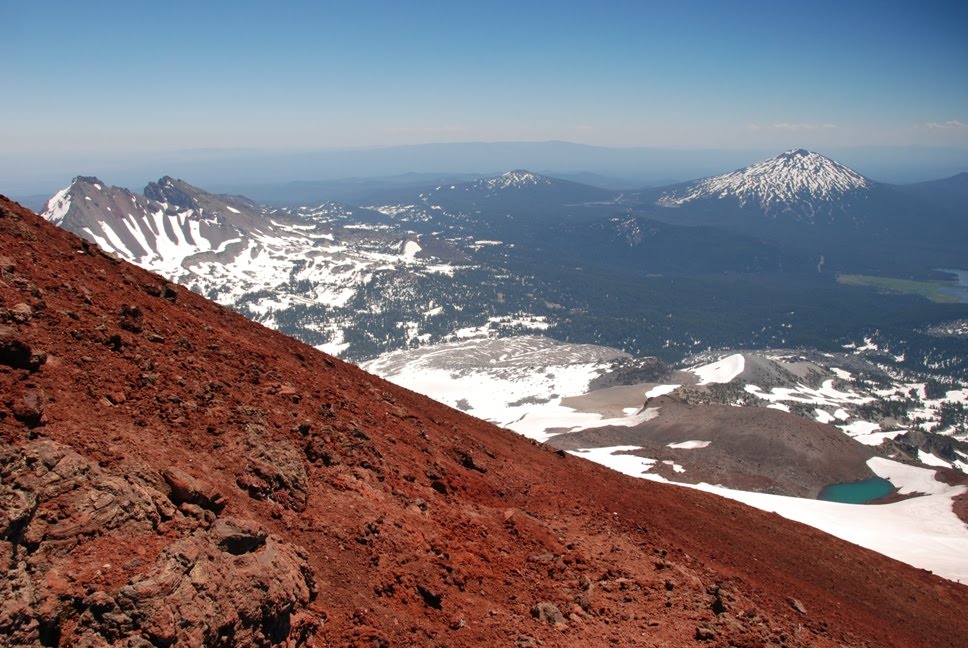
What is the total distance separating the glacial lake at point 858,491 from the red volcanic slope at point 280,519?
203 feet

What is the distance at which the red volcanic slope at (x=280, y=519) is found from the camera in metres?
8.35

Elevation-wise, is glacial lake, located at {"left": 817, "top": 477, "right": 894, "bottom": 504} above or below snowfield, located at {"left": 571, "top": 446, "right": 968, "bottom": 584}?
below

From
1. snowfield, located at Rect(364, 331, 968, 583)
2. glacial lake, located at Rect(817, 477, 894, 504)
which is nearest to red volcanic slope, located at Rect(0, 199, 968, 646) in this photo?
snowfield, located at Rect(364, 331, 968, 583)

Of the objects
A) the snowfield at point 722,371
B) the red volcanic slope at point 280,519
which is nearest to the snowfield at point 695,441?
the snowfield at point 722,371

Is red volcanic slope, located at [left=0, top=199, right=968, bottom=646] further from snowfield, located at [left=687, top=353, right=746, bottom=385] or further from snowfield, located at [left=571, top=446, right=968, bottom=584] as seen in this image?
snowfield, located at [left=687, top=353, right=746, bottom=385]

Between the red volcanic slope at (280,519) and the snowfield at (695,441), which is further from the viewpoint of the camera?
the snowfield at (695,441)

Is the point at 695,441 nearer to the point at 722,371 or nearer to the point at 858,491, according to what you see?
the point at 858,491

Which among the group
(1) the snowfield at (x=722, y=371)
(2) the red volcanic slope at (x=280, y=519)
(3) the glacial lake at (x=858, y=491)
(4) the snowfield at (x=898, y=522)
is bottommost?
(1) the snowfield at (x=722, y=371)

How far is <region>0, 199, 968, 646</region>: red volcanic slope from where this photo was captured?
27.4 ft

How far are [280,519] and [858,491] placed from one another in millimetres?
87288

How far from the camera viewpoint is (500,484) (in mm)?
18219

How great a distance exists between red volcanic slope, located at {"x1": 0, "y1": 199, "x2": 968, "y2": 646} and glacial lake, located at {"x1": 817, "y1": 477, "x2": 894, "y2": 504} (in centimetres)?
6174

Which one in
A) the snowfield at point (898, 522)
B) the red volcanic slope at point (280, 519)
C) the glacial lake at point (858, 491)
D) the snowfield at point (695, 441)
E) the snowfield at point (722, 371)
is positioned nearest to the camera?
the red volcanic slope at point (280, 519)

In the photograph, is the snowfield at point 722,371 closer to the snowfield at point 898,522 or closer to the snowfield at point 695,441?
the snowfield at point 695,441
